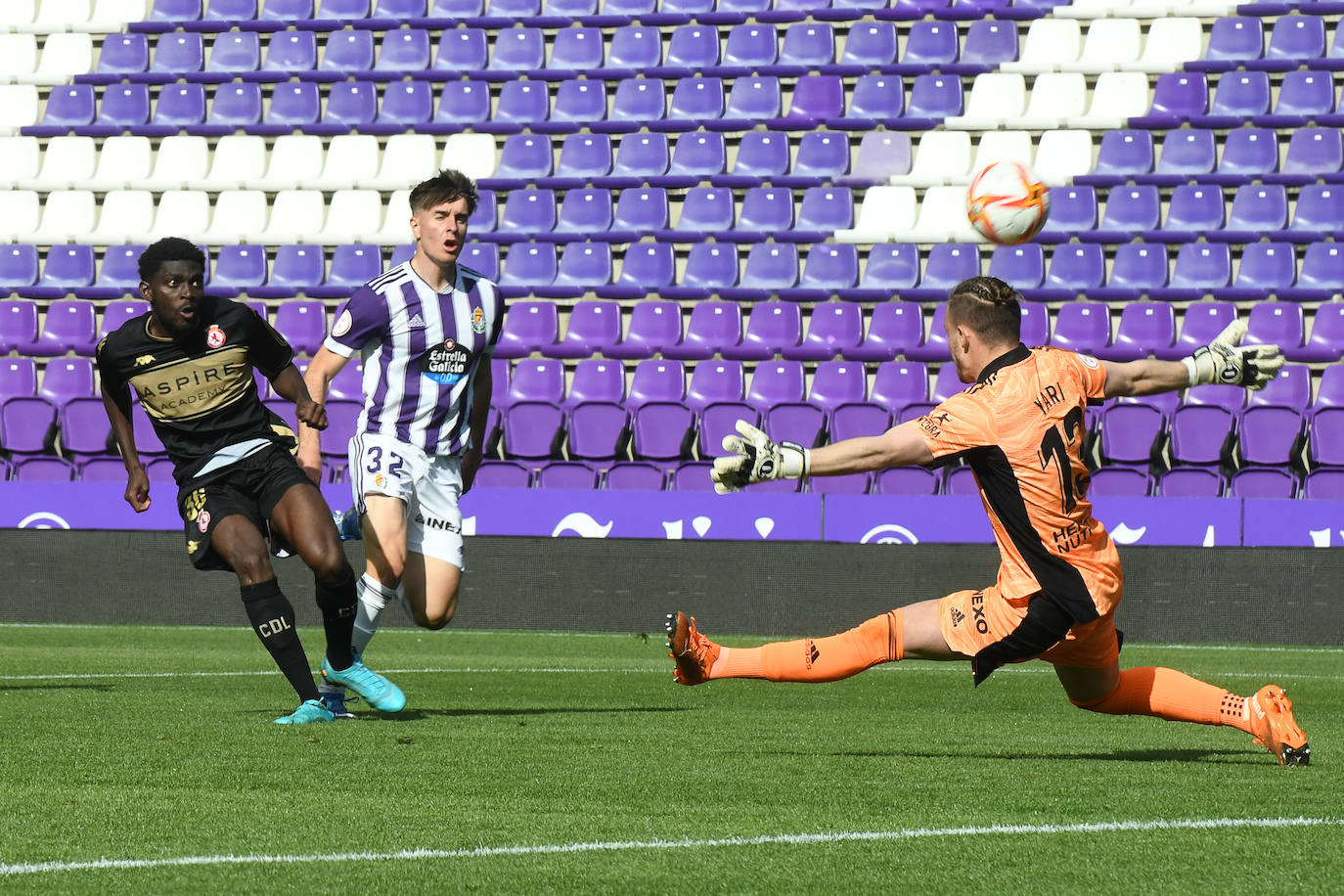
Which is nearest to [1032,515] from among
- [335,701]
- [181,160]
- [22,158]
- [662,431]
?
[335,701]

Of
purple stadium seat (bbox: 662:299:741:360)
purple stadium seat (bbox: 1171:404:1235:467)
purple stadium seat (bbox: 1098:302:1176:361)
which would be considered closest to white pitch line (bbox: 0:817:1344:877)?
purple stadium seat (bbox: 1171:404:1235:467)

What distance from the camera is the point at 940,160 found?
18.6m

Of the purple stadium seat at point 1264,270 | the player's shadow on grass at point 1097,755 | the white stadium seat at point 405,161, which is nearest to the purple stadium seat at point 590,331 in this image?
the white stadium seat at point 405,161

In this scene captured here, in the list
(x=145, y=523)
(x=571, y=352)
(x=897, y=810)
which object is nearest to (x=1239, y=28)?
(x=571, y=352)

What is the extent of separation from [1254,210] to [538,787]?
1435 cm

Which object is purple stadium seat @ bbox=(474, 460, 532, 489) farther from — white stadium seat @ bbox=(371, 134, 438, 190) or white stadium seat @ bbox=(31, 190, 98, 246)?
white stadium seat @ bbox=(31, 190, 98, 246)

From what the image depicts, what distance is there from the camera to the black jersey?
7133 millimetres

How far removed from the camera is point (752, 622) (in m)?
13.0

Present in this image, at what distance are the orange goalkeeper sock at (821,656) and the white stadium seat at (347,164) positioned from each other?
48.9 ft

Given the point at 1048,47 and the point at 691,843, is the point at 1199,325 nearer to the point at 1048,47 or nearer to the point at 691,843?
the point at 1048,47

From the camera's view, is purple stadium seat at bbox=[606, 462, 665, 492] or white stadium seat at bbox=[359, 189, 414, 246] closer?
purple stadium seat at bbox=[606, 462, 665, 492]

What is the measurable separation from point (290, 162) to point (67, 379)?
3940mm

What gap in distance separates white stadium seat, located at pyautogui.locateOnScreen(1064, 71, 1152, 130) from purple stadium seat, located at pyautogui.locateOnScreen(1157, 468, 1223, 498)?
522 centimetres

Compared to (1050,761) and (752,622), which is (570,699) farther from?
(752,622)
